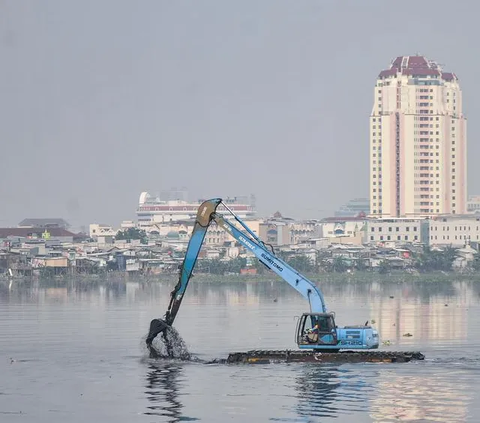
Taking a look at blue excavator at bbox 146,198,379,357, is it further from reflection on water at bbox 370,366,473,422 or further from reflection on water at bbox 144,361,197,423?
reflection on water at bbox 370,366,473,422

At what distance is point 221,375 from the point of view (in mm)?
59031

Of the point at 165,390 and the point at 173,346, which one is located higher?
the point at 173,346

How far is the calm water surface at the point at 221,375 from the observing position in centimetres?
4922

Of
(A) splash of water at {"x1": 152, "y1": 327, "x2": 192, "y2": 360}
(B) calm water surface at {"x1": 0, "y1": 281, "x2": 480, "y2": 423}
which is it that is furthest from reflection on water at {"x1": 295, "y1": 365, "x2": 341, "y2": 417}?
(A) splash of water at {"x1": 152, "y1": 327, "x2": 192, "y2": 360}

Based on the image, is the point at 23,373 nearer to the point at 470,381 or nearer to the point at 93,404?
the point at 93,404

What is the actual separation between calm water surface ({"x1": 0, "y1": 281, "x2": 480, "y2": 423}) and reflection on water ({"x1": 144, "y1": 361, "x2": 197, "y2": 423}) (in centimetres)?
4

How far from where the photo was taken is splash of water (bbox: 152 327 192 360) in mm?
64438

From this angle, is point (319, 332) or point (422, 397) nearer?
point (422, 397)

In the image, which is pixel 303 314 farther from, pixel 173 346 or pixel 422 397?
pixel 422 397

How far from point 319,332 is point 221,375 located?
4.98 m

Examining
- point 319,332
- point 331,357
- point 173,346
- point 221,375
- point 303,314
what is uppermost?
point 303,314

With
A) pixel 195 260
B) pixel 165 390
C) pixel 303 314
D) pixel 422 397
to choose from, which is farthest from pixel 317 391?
pixel 195 260

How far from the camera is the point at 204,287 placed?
181750mm

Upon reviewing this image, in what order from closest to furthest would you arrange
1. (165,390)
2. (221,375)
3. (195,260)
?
(165,390), (221,375), (195,260)
